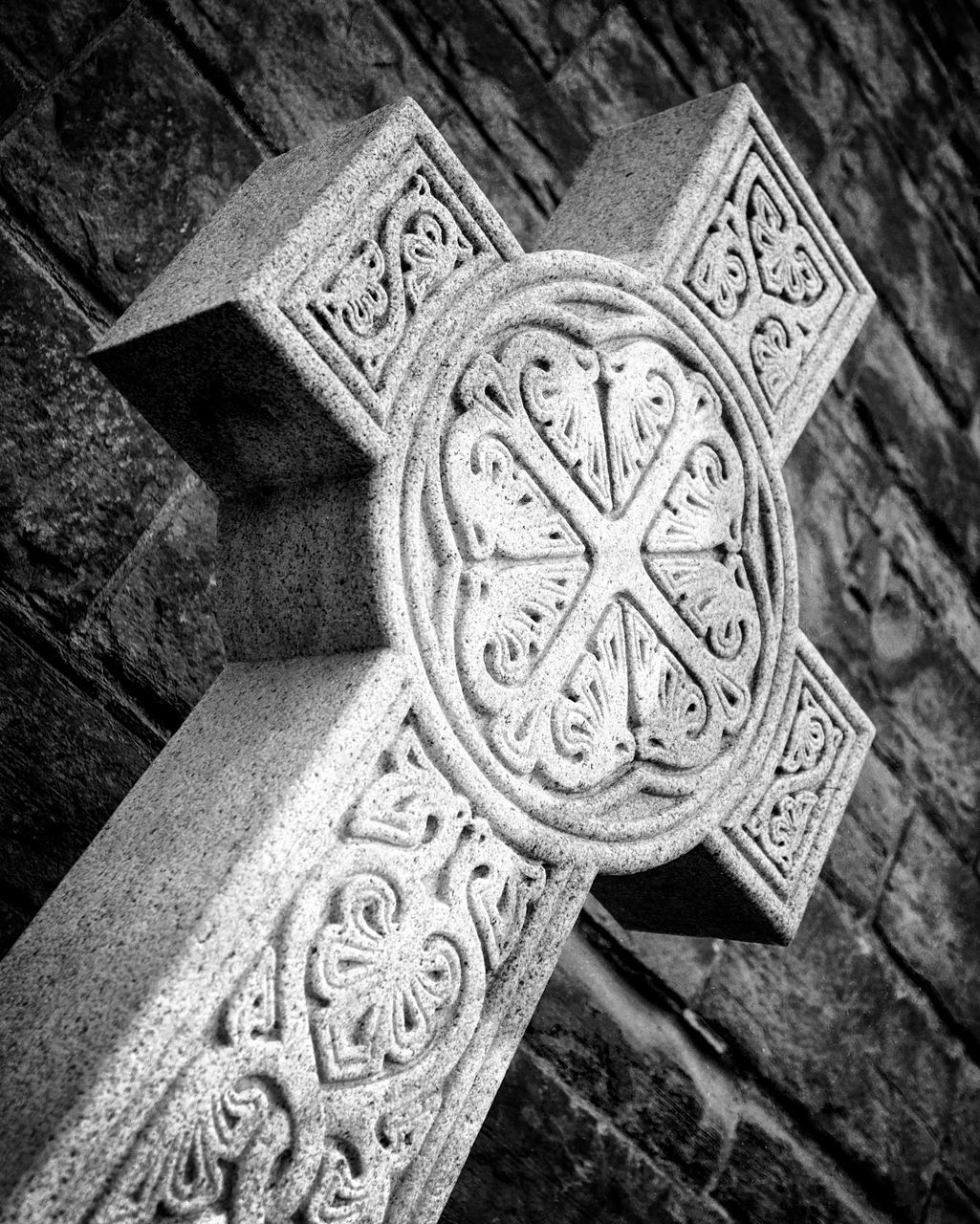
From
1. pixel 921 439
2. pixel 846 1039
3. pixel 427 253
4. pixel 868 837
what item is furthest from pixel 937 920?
pixel 427 253

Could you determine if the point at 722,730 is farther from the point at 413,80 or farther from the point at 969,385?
the point at 969,385

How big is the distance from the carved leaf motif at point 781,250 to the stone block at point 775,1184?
1.30 metres

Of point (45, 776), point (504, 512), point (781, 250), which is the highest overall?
point (781, 250)

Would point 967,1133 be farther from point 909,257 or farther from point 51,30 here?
point 51,30

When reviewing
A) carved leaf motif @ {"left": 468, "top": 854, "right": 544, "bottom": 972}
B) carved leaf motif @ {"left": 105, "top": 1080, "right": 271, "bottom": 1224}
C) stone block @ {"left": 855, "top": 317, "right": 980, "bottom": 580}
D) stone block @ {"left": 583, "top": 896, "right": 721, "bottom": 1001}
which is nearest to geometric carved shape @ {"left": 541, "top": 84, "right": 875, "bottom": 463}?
carved leaf motif @ {"left": 468, "top": 854, "right": 544, "bottom": 972}

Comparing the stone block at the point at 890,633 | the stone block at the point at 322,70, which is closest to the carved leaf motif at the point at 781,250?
the stone block at the point at 322,70

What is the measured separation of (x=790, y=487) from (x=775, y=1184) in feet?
4.04

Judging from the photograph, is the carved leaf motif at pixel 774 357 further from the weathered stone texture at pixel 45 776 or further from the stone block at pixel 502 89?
the weathered stone texture at pixel 45 776

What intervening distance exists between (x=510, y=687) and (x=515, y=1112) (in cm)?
82

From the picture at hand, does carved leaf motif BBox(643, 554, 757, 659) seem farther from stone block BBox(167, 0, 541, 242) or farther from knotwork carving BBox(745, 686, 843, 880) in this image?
stone block BBox(167, 0, 541, 242)

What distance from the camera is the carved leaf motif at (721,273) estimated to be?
1.39 m

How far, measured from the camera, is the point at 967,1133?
2314 millimetres

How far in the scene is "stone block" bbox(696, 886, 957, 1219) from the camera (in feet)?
6.73

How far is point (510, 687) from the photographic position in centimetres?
112
